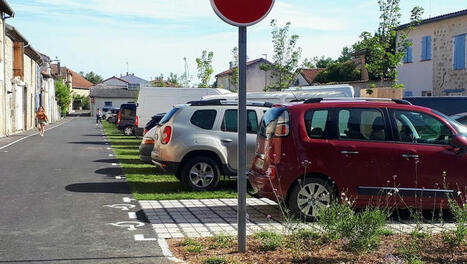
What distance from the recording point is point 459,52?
29.6 meters

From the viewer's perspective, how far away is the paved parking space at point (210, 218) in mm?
7402

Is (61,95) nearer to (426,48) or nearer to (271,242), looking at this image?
(426,48)

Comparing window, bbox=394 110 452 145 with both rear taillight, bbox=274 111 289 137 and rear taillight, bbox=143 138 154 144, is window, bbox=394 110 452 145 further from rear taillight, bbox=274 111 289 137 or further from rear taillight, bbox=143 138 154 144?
rear taillight, bbox=143 138 154 144

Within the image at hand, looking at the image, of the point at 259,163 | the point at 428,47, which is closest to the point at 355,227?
the point at 259,163

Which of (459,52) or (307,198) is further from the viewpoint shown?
(459,52)

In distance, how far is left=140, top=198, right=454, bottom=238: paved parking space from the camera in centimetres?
740

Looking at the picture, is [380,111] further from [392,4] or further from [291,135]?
[392,4]

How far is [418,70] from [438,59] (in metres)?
1.94

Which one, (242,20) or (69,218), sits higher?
(242,20)

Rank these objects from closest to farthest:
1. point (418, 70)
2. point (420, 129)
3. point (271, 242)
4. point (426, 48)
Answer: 1. point (271, 242)
2. point (420, 129)
3. point (426, 48)
4. point (418, 70)

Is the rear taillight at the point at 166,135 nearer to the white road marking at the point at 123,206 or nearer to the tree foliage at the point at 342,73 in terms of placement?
the white road marking at the point at 123,206

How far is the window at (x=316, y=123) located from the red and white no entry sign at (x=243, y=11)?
9.52 ft

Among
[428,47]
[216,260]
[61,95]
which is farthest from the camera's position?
[61,95]

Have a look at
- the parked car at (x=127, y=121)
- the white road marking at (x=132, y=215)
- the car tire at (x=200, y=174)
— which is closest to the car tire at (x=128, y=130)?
the parked car at (x=127, y=121)
